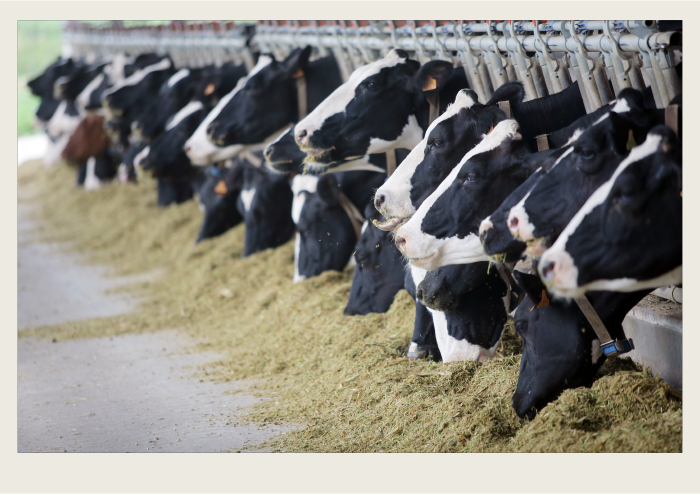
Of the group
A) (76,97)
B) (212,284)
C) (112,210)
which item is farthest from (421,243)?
(76,97)

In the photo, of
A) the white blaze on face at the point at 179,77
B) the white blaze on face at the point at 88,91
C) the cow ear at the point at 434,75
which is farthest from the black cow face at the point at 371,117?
the white blaze on face at the point at 88,91

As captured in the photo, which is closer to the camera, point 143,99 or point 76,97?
point 143,99

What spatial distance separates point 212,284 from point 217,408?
2999mm

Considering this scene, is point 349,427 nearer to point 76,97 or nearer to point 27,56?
point 76,97

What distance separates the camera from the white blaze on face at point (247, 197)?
7.61 meters

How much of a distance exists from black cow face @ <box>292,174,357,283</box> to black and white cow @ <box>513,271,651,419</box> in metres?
2.70

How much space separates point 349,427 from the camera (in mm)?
3719

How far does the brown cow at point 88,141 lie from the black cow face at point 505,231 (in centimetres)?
1059

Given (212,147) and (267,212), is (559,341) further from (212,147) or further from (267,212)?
(267,212)

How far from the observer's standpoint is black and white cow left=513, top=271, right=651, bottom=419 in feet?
10.6

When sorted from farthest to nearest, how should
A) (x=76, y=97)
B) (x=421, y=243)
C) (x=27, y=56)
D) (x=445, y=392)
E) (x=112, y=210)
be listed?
(x=27, y=56)
(x=76, y=97)
(x=112, y=210)
(x=445, y=392)
(x=421, y=243)

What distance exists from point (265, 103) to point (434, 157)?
9.35ft

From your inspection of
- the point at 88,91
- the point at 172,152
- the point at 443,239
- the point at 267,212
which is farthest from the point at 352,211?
the point at 88,91

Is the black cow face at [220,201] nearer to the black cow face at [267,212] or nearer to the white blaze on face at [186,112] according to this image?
the white blaze on face at [186,112]
